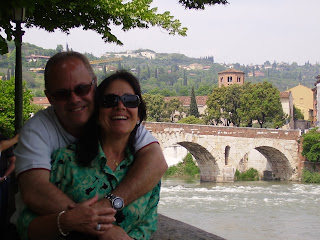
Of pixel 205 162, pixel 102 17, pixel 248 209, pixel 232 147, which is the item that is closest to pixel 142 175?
pixel 102 17

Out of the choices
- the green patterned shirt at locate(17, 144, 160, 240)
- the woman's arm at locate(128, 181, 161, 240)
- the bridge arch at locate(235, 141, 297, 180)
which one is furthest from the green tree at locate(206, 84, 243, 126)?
the green patterned shirt at locate(17, 144, 160, 240)

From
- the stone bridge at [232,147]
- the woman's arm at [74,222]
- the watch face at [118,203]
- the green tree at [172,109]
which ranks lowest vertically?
the stone bridge at [232,147]

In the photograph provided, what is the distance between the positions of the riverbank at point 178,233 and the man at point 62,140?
3.66ft

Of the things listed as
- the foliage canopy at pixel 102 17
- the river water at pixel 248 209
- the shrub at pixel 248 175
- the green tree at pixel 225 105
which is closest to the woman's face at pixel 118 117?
the foliage canopy at pixel 102 17

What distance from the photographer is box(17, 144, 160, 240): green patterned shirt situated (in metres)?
2.10

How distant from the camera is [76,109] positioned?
2240 millimetres

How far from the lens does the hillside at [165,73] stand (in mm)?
80250

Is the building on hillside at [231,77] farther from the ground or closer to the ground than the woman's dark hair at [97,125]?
farther from the ground

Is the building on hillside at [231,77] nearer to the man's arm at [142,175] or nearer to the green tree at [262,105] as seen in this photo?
the green tree at [262,105]

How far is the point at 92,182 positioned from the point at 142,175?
0.63 feet

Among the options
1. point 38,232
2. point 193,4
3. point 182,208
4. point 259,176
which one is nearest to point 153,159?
point 38,232

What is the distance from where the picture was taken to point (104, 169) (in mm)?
2135

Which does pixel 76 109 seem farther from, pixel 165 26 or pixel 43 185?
pixel 165 26

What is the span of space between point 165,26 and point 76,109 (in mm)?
5582
